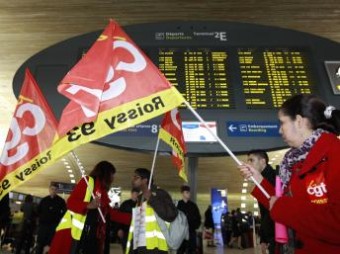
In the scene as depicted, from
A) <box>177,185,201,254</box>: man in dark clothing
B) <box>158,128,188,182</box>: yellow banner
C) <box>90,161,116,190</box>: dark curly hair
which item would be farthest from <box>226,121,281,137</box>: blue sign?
<box>177,185,201,254</box>: man in dark clothing

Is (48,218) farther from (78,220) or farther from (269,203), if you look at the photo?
(269,203)

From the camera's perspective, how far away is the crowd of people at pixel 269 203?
1516 mm

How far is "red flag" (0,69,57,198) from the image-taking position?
318 centimetres

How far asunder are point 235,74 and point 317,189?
3670mm

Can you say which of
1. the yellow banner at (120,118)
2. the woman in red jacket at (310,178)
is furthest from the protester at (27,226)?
the woman in red jacket at (310,178)

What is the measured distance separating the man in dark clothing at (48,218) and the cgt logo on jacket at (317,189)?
19.9 ft

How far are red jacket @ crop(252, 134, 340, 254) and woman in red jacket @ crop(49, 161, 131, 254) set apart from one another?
2.38 metres

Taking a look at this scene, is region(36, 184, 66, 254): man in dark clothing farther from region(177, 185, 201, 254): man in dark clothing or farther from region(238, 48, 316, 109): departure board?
region(238, 48, 316, 109): departure board

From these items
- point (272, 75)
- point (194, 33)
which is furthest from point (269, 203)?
point (194, 33)

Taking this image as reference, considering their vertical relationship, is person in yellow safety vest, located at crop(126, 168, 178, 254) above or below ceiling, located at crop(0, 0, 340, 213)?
below

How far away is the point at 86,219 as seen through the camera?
12.0 feet

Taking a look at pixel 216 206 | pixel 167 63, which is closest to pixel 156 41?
pixel 167 63

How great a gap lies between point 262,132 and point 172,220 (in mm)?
2071

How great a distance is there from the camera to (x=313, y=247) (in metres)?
1.57
